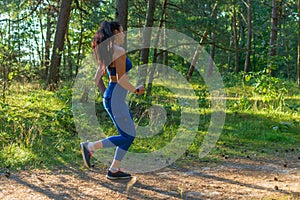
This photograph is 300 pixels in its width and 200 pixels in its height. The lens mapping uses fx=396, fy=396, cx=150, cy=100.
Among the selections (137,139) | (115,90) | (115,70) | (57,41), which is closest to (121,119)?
(115,90)

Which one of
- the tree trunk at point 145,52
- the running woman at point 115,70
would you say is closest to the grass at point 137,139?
the tree trunk at point 145,52

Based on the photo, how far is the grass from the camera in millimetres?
6160

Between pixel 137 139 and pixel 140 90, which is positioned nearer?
pixel 140 90

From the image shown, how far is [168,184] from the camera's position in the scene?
192 inches

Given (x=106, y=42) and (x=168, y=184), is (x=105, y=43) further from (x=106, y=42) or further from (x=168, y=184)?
(x=168, y=184)

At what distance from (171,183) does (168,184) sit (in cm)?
6

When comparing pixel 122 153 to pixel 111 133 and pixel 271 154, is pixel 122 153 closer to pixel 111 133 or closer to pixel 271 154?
pixel 111 133

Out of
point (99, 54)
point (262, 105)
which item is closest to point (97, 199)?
point (99, 54)

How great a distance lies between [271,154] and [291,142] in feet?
3.29

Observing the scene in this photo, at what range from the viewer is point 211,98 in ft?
35.7

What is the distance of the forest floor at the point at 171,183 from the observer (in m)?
4.43

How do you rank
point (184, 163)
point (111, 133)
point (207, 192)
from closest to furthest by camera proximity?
point (207, 192)
point (184, 163)
point (111, 133)

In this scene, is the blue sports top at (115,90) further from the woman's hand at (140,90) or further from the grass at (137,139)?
the grass at (137,139)

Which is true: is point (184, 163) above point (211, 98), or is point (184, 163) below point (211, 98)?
below
